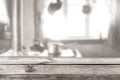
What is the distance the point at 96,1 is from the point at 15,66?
490mm

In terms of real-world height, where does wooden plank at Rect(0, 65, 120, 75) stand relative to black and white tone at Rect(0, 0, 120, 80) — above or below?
below

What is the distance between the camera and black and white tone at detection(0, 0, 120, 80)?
107 centimetres

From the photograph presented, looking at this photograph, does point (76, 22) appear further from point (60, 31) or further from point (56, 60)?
point (56, 60)

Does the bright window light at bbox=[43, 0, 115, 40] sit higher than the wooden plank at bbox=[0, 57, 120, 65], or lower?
higher

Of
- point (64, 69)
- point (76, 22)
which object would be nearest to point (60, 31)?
point (76, 22)

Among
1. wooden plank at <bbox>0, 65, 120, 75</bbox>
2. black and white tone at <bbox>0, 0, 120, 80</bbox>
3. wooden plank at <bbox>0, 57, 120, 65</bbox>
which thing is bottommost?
wooden plank at <bbox>0, 65, 120, 75</bbox>

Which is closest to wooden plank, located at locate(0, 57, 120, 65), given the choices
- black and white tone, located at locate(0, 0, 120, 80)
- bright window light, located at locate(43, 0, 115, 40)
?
black and white tone, located at locate(0, 0, 120, 80)

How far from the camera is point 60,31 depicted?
43.4 inches

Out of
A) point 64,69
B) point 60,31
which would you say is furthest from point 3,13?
point 64,69

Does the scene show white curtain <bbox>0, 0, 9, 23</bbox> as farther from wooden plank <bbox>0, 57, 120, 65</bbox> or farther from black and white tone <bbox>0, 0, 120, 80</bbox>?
wooden plank <bbox>0, 57, 120, 65</bbox>

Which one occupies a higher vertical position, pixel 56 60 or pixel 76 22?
pixel 76 22

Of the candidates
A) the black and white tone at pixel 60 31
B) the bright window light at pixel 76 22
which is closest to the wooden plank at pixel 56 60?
the black and white tone at pixel 60 31

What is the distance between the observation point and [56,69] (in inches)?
39.9

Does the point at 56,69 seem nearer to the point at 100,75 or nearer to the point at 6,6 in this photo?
the point at 100,75
